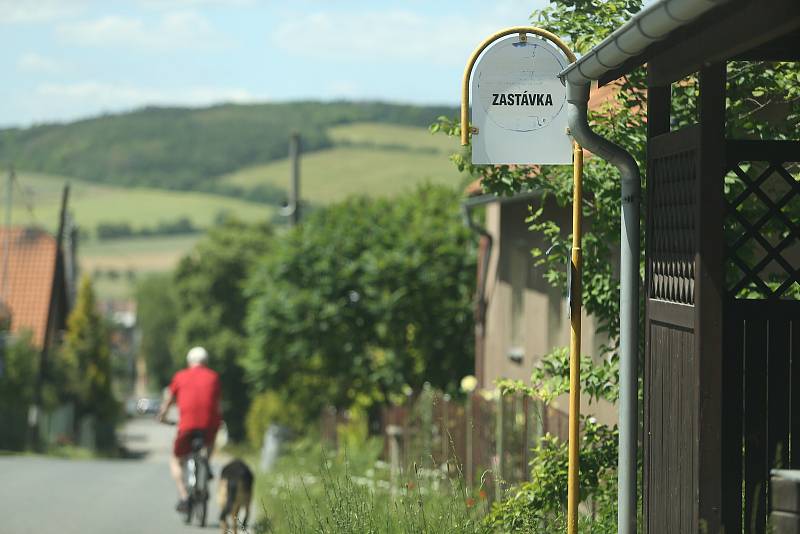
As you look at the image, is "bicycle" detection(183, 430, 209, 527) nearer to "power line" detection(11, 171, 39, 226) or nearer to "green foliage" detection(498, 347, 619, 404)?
"green foliage" detection(498, 347, 619, 404)

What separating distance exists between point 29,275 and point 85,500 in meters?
36.7

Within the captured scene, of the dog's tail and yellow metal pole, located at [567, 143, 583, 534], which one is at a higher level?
yellow metal pole, located at [567, 143, 583, 534]

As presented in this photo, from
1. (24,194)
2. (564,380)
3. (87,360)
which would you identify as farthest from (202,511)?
(87,360)

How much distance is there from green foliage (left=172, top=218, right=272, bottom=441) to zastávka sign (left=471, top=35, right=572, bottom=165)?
6073 centimetres

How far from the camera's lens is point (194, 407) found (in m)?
13.3

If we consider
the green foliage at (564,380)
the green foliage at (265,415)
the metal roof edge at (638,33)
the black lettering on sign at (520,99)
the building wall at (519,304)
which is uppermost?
the black lettering on sign at (520,99)

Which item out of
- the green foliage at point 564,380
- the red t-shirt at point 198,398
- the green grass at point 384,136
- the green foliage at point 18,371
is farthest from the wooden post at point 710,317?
the green grass at point 384,136

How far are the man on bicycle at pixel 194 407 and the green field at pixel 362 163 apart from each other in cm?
10845

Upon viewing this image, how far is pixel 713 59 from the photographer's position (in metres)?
5.50

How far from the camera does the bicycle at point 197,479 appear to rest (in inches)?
516

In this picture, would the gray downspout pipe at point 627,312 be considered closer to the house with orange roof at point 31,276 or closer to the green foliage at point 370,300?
the green foliage at point 370,300

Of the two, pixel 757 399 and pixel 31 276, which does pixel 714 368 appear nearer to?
pixel 757 399

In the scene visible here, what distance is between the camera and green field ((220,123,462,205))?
127 m

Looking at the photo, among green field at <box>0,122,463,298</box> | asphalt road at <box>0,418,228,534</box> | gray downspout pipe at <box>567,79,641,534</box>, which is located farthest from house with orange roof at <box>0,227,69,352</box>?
green field at <box>0,122,463,298</box>
